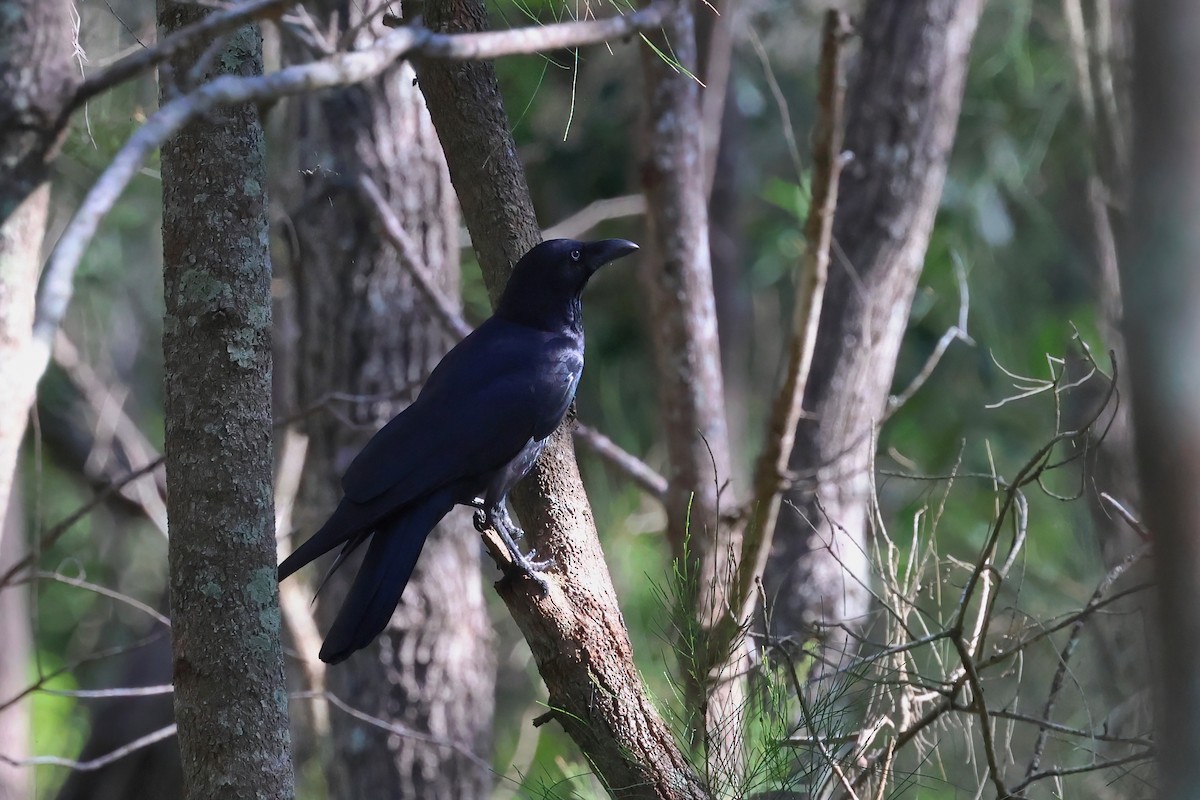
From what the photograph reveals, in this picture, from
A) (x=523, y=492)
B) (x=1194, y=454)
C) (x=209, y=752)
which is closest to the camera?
(x=1194, y=454)

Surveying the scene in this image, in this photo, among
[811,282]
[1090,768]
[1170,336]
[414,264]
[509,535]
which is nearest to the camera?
[1170,336]

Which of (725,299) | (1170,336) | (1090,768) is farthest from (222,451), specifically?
(725,299)

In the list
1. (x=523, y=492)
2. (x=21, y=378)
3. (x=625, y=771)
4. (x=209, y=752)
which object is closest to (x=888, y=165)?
(x=523, y=492)

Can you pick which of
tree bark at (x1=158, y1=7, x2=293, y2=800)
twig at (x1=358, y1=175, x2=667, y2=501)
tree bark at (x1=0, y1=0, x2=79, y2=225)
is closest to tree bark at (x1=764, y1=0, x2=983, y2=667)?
twig at (x1=358, y1=175, x2=667, y2=501)

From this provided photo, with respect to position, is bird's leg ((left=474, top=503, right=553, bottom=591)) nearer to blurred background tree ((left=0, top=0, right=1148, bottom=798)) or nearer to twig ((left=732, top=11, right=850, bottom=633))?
twig ((left=732, top=11, right=850, bottom=633))

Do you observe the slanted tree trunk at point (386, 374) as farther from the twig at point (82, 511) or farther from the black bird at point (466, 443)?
the twig at point (82, 511)

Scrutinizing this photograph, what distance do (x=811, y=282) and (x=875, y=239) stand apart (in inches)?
42.3

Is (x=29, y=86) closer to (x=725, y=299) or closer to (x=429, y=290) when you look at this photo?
(x=429, y=290)

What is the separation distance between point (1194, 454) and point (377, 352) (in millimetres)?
4568

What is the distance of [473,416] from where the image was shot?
3.57 m

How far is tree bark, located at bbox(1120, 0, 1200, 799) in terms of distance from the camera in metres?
1.02

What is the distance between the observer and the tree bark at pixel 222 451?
7.98ft

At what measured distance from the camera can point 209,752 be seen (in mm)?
2430

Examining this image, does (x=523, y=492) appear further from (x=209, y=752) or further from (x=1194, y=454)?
(x=1194, y=454)
